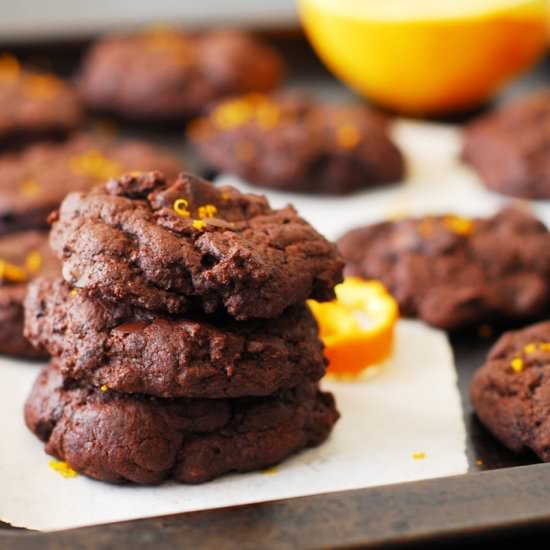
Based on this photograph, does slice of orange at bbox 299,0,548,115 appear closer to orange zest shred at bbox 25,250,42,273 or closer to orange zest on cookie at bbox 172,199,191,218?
orange zest shred at bbox 25,250,42,273

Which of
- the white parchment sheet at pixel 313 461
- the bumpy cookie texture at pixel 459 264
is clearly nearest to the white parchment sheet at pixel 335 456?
the white parchment sheet at pixel 313 461

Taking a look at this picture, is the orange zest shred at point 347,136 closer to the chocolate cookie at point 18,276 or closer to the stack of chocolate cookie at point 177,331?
the chocolate cookie at point 18,276

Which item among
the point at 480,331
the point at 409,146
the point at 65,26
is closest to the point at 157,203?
the point at 480,331

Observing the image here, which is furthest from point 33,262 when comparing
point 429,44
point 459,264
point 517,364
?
point 429,44

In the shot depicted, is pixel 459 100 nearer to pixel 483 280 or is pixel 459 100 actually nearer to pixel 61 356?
pixel 483 280

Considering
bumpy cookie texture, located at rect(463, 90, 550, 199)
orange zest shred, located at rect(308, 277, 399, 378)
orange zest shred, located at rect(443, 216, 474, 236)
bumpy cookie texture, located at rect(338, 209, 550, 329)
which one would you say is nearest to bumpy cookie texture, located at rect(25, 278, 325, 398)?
orange zest shred, located at rect(308, 277, 399, 378)

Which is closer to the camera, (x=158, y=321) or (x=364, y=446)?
(x=158, y=321)
